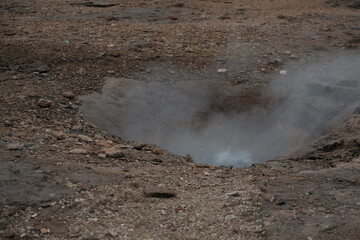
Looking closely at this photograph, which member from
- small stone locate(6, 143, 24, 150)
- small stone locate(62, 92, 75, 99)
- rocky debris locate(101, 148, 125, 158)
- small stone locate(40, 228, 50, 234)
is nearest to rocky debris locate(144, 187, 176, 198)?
rocky debris locate(101, 148, 125, 158)

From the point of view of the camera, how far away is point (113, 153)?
173 inches

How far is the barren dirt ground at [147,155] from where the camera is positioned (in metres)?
3.37

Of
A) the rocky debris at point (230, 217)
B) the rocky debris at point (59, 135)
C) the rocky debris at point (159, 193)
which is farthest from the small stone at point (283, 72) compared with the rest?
the rocky debris at point (230, 217)

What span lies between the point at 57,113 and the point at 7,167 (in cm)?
137

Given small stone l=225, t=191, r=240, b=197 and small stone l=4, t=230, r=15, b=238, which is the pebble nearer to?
small stone l=4, t=230, r=15, b=238

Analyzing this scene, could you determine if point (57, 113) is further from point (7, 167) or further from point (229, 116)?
point (229, 116)

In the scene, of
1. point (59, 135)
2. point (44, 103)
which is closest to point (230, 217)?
point (59, 135)

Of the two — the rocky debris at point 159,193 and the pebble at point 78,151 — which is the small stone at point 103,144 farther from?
the rocky debris at point 159,193

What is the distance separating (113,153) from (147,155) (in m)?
0.34

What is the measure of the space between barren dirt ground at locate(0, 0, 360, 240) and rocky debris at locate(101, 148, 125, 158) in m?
0.01

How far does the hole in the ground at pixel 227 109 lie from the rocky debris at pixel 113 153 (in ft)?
3.68

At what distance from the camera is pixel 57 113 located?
203 inches

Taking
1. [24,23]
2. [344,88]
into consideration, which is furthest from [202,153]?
[24,23]

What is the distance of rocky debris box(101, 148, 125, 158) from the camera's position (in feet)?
14.4
